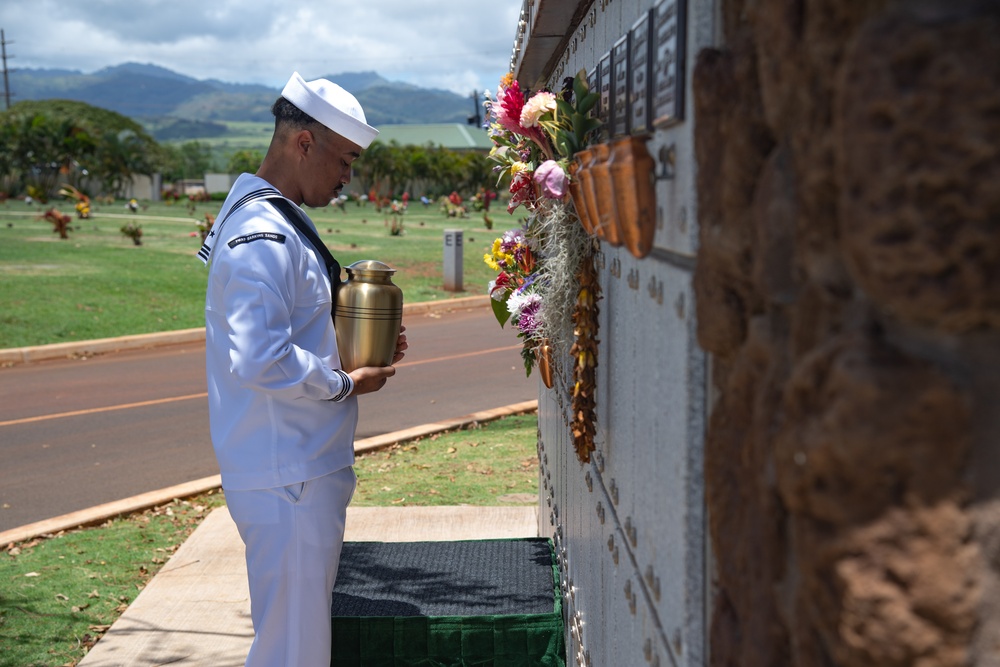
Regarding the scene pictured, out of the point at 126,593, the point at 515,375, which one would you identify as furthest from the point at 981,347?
the point at 515,375

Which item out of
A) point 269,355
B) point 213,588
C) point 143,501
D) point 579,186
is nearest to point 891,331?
point 579,186

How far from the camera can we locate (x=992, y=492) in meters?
0.90

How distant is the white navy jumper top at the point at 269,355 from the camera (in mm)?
3188

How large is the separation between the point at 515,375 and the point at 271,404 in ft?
29.1

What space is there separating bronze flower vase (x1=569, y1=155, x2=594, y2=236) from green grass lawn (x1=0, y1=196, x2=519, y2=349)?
1191 cm

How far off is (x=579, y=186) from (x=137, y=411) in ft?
27.8

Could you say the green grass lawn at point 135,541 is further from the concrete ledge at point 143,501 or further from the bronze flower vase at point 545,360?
the bronze flower vase at point 545,360

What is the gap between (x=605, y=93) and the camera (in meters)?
2.62

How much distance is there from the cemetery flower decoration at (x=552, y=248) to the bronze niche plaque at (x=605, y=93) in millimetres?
34

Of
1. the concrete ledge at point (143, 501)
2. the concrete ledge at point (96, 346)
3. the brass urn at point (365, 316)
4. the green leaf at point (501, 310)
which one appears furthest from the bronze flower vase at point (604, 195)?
the concrete ledge at point (96, 346)

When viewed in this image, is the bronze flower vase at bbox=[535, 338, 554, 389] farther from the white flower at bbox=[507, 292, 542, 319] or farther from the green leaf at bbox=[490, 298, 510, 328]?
the green leaf at bbox=[490, 298, 510, 328]

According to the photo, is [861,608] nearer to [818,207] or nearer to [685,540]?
[818,207]

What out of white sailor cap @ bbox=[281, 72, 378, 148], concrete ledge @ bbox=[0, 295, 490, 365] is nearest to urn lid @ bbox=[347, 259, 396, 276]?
white sailor cap @ bbox=[281, 72, 378, 148]

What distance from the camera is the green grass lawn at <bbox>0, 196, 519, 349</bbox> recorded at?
14.6 metres
